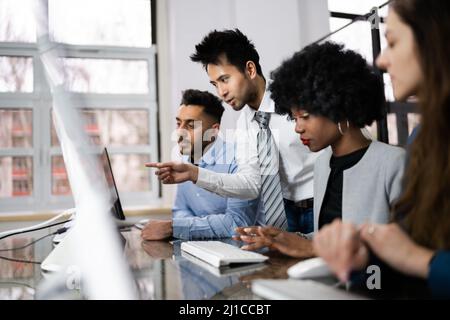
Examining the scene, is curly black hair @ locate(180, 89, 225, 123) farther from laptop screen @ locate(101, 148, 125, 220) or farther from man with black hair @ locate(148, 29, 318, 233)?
laptop screen @ locate(101, 148, 125, 220)

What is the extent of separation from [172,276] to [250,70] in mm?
870

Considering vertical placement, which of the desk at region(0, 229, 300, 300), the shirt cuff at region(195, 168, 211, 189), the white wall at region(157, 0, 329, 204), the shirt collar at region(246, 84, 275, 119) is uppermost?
the white wall at region(157, 0, 329, 204)

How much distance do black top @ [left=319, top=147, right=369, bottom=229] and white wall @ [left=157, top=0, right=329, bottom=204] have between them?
0.58 meters

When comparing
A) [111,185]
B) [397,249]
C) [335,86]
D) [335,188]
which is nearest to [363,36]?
[335,86]

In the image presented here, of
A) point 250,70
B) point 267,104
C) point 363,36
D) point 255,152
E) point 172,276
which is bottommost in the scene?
point 172,276

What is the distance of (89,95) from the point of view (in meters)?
1.56

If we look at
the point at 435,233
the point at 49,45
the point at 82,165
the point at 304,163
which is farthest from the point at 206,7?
the point at 435,233

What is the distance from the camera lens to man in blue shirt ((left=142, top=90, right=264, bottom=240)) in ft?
3.96

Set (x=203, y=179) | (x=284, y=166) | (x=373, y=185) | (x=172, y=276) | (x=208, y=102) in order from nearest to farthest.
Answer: (x=172, y=276) < (x=373, y=185) < (x=203, y=179) < (x=284, y=166) < (x=208, y=102)

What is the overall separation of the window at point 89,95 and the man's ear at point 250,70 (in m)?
0.62

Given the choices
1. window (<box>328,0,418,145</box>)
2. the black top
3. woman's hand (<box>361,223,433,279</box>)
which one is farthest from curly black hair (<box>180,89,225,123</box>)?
woman's hand (<box>361,223,433,279</box>)

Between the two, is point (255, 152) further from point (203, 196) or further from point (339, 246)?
point (339, 246)
